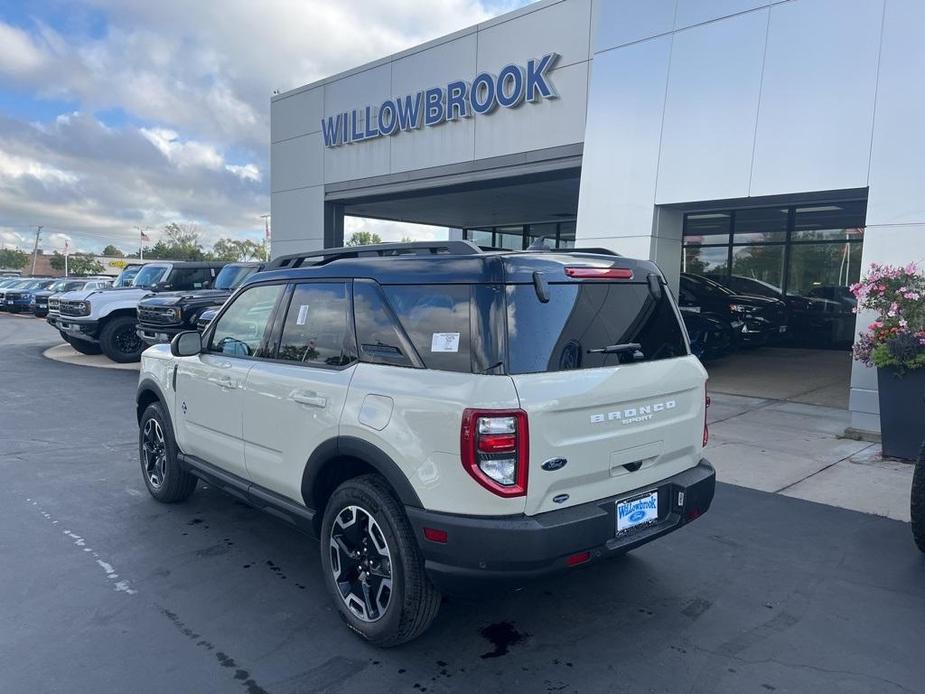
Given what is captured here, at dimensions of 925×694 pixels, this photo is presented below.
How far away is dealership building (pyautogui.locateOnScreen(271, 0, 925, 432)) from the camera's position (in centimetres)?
792

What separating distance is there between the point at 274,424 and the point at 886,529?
4.23m

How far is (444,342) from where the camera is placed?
2973 mm

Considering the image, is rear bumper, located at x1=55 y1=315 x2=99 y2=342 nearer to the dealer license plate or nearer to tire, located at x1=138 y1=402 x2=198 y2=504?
tire, located at x1=138 y1=402 x2=198 y2=504

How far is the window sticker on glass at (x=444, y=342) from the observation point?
2.93 metres

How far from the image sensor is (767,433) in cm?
741

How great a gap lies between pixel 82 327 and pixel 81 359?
1.10m

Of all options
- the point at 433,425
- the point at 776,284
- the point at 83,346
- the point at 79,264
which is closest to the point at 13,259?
the point at 79,264

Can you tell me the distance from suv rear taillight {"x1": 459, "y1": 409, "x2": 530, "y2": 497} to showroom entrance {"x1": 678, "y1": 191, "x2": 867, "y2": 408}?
9.95m

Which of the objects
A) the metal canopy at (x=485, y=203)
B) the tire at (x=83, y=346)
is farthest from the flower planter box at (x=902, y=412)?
the tire at (x=83, y=346)

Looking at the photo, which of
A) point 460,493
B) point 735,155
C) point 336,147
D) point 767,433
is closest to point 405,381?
point 460,493

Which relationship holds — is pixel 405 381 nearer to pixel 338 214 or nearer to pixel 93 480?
pixel 93 480

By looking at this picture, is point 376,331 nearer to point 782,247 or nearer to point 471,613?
point 471,613

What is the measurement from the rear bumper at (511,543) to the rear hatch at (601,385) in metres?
0.08

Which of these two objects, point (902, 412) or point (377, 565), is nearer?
point (377, 565)
